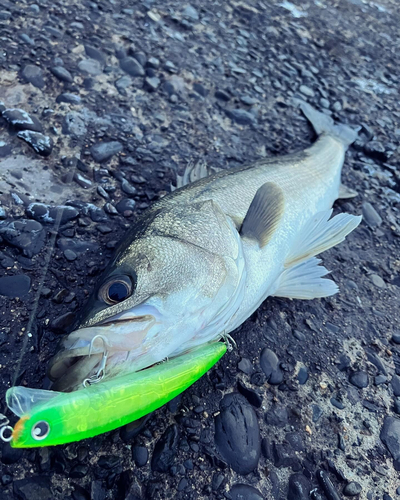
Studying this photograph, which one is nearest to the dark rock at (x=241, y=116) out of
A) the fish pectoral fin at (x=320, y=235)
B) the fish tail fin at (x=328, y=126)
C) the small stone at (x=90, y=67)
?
the fish tail fin at (x=328, y=126)

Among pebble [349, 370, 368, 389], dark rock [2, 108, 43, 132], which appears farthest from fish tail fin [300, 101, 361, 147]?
dark rock [2, 108, 43, 132]

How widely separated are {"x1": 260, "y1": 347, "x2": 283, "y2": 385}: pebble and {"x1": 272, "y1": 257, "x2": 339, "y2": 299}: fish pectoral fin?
0.43 m

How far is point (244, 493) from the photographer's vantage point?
1.93m

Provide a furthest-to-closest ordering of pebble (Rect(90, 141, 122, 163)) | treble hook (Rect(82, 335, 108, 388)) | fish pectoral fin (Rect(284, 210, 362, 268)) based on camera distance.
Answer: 1. pebble (Rect(90, 141, 122, 163))
2. fish pectoral fin (Rect(284, 210, 362, 268))
3. treble hook (Rect(82, 335, 108, 388))

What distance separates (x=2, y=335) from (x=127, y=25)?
3.87 m

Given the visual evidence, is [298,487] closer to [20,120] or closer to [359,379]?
[359,379]

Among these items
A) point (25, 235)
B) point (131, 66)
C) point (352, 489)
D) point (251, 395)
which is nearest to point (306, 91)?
point (131, 66)

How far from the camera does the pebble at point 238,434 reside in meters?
2.00

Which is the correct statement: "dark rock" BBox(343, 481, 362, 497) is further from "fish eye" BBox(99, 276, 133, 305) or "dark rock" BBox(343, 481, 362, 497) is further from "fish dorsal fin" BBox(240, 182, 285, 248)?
"fish eye" BBox(99, 276, 133, 305)

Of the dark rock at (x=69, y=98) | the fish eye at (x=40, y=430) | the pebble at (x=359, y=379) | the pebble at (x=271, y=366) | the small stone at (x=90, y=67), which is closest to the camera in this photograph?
the fish eye at (x=40, y=430)

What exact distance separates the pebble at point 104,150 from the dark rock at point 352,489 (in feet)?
9.12

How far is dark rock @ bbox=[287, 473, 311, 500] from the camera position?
1985 mm

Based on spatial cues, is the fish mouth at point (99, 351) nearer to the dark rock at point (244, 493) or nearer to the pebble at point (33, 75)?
the dark rock at point (244, 493)

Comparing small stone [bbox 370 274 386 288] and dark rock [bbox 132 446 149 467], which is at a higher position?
small stone [bbox 370 274 386 288]
